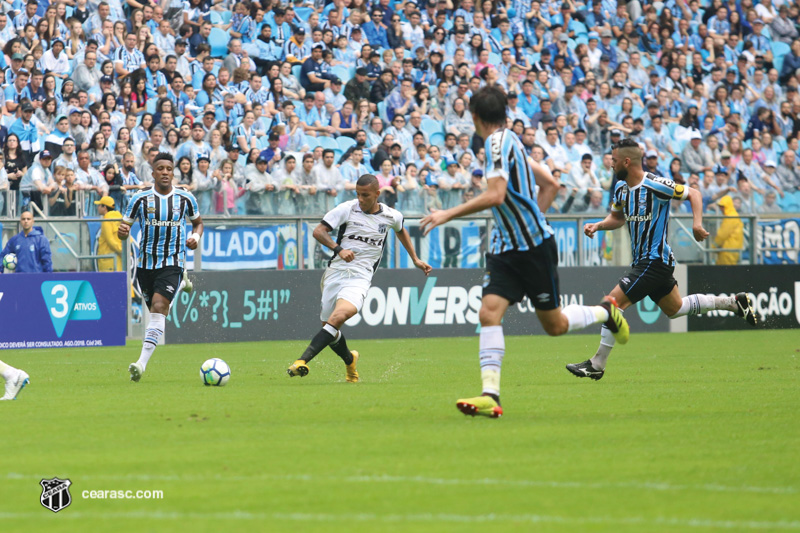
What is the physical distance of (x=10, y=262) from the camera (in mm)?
18625

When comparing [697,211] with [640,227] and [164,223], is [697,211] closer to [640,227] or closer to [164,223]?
[640,227]

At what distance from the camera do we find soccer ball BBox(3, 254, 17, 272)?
18.6 m

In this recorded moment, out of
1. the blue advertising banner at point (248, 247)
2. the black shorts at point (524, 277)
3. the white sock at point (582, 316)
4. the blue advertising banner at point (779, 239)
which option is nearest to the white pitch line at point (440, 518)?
the black shorts at point (524, 277)

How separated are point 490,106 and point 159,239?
5.68 metres

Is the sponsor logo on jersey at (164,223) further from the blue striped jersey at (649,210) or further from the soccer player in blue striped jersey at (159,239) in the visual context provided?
the blue striped jersey at (649,210)

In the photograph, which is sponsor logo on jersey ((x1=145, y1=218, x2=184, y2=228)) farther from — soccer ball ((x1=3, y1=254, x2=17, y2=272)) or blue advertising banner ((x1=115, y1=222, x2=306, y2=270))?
blue advertising banner ((x1=115, y1=222, x2=306, y2=270))

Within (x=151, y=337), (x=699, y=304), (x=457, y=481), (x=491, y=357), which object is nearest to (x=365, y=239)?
(x=151, y=337)

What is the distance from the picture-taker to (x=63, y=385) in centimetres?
1221

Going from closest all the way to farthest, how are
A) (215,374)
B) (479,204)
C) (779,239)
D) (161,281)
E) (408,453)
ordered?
(408,453)
(479,204)
(215,374)
(161,281)
(779,239)

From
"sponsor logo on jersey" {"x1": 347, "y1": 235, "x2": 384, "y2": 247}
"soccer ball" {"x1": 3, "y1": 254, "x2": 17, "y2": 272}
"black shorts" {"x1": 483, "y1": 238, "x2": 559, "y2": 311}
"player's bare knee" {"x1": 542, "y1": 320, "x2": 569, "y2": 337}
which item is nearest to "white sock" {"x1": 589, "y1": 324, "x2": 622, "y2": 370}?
"sponsor logo on jersey" {"x1": 347, "y1": 235, "x2": 384, "y2": 247}

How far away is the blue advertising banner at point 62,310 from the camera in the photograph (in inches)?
737

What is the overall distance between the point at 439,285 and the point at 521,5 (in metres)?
9.67

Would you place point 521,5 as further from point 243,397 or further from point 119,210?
point 243,397

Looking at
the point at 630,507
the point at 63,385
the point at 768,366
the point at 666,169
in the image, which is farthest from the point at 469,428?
the point at 666,169
